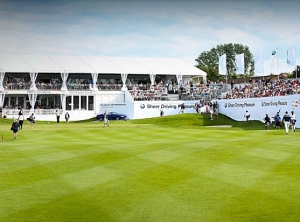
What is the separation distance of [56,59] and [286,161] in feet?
211

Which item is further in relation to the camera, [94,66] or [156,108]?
[94,66]

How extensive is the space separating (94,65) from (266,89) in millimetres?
33126

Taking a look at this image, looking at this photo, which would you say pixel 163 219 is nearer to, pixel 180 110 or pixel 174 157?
pixel 174 157

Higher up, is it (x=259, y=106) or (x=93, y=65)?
(x=93, y=65)

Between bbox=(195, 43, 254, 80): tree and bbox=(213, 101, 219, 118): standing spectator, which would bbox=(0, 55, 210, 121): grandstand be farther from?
bbox=(195, 43, 254, 80): tree

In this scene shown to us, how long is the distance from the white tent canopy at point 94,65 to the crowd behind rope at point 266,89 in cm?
1986

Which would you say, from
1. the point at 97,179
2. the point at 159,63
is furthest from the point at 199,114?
the point at 97,179

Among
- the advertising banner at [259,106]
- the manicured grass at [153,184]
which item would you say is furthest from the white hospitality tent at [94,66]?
the manicured grass at [153,184]

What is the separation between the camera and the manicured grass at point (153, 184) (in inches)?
415

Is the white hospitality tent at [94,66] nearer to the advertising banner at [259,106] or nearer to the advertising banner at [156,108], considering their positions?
the advertising banner at [156,108]

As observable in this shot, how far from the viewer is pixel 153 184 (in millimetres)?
13086

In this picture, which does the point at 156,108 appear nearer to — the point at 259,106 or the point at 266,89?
the point at 259,106

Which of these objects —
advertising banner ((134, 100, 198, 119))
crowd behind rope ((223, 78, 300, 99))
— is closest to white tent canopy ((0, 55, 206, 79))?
advertising banner ((134, 100, 198, 119))

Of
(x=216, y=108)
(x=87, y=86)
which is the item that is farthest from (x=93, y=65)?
(x=216, y=108)
